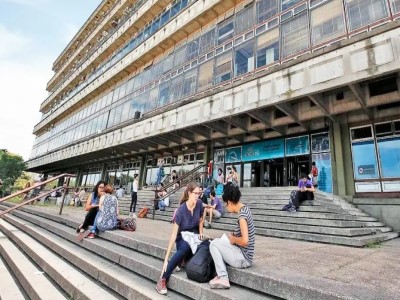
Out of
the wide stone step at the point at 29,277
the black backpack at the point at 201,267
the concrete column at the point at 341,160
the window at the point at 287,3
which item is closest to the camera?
the black backpack at the point at 201,267

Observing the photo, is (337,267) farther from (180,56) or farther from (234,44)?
(180,56)

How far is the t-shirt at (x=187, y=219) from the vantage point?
3789mm

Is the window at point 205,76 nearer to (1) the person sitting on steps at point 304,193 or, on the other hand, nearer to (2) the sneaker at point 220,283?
(1) the person sitting on steps at point 304,193

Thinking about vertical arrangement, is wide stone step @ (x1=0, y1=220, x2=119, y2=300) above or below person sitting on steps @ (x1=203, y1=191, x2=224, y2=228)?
below

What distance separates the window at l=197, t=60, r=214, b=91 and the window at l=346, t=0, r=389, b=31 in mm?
7035

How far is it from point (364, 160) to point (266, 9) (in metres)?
8.68

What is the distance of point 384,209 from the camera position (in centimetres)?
934

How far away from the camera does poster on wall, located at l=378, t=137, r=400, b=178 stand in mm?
9836

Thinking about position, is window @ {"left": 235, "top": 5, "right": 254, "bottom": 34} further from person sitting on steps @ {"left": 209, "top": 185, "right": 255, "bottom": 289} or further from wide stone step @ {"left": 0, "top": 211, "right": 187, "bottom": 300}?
wide stone step @ {"left": 0, "top": 211, "right": 187, "bottom": 300}

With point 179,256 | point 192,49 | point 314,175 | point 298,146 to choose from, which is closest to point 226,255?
point 179,256

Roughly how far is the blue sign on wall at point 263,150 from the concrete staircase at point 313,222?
3.72m

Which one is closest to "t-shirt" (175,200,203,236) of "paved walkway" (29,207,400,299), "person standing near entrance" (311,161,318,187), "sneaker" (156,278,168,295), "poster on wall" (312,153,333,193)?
"sneaker" (156,278,168,295)

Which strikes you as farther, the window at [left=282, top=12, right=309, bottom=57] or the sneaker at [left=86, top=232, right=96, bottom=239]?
the window at [left=282, top=12, right=309, bottom=57]

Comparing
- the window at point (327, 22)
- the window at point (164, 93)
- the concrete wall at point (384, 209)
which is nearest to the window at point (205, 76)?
the window at point (164, 93)
